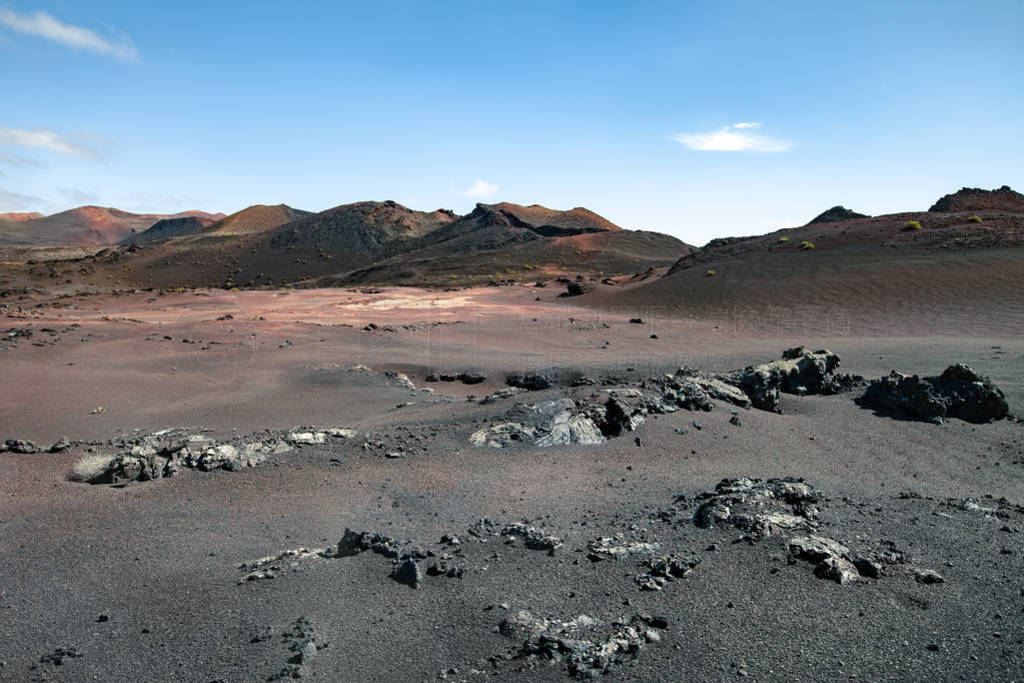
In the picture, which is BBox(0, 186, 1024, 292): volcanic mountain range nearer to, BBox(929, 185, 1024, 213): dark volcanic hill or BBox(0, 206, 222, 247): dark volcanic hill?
BBox(929, 185, 1024, 213): dark volcanic hill

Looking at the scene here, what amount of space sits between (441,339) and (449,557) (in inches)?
490

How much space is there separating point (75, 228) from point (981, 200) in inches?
5842

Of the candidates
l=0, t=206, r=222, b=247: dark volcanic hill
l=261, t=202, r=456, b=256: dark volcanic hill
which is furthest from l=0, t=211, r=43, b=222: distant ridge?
l=261, t=202, r=456, b=256: dark volcanic hill

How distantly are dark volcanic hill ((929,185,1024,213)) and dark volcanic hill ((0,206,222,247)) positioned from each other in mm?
119645

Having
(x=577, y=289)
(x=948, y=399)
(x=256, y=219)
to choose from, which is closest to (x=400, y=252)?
(x=577, y=289)

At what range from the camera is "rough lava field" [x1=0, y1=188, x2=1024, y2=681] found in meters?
3.04

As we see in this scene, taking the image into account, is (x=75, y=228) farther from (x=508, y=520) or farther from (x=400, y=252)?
Answer: (x=508, y=520)

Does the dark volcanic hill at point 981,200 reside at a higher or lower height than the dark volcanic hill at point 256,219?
lower

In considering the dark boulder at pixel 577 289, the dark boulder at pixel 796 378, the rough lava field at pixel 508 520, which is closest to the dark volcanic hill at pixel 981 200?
the dark boulder at pixel 577 289

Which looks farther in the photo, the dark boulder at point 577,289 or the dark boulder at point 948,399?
the dark boulder at point 577,289

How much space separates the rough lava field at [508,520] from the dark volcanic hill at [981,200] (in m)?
30.8

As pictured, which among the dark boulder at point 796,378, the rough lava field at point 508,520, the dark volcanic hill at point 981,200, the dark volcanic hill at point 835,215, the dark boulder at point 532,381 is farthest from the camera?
the dark volcanic hill at point 835,215

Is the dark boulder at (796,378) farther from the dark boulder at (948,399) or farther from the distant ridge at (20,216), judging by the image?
the distant ridge at (20,216)

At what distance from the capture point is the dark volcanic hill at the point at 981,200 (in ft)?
116
